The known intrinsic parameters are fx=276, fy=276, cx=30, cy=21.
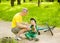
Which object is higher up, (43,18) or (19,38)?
(19,38)

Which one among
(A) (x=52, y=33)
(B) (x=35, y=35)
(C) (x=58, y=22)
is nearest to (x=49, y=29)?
(A) (x=52, y=33)

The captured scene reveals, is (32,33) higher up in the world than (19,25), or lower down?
lower down

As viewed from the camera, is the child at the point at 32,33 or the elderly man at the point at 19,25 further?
the child at the point at 32,33

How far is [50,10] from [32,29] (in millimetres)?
11729

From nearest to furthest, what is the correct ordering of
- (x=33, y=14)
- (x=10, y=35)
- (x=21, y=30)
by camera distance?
1. (x=21, y=30)
2. (x=10, y=35)
3. (x=33, y=14)

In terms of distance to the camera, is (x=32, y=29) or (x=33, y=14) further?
(x=33, y=14)

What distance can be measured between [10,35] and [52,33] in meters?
2.02

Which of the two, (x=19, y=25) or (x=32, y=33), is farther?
(x=32, y=33)

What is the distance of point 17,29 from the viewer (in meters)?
11.6

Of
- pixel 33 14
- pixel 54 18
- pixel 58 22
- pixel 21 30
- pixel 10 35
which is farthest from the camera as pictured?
pixel 33 14

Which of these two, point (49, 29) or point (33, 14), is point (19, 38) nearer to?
point (49, 29)

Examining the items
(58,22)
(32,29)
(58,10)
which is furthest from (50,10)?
(32,29)

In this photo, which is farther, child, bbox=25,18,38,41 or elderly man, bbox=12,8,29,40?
child, bbox=25,18,38,41

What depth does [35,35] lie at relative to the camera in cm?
1171
